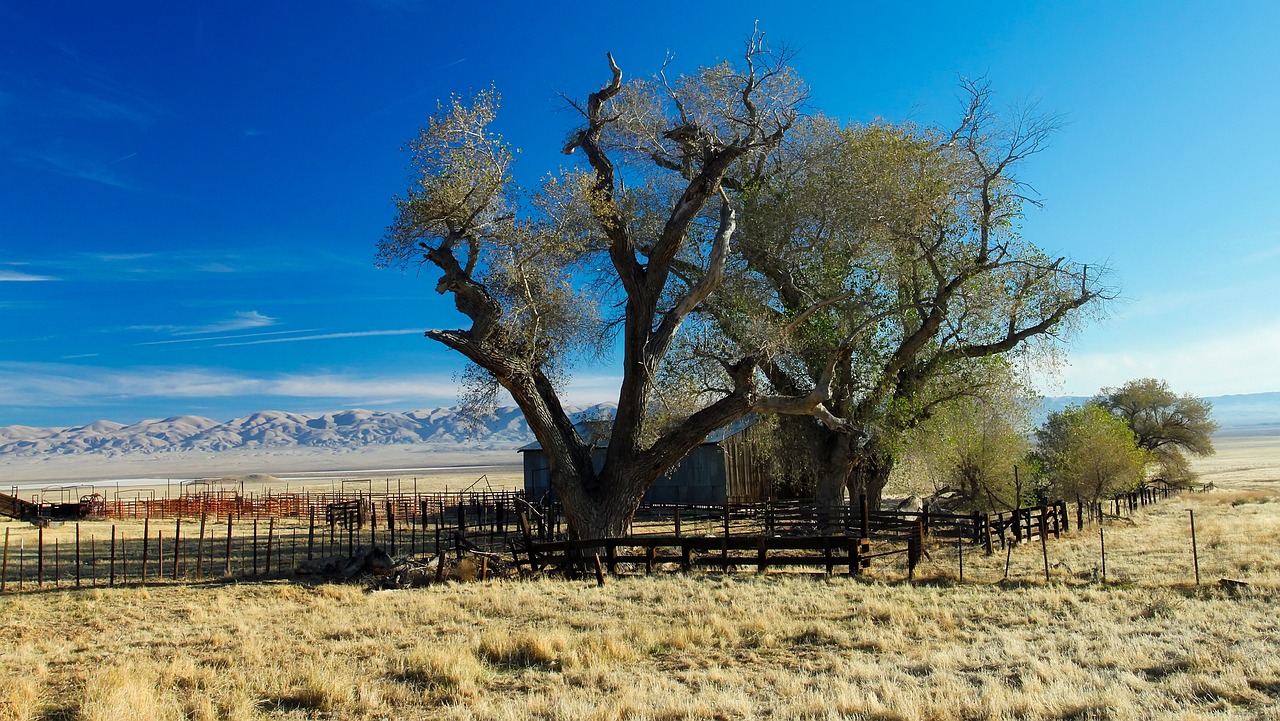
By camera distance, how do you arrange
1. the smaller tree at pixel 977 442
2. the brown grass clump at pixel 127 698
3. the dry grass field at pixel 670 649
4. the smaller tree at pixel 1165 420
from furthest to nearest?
the smaller tree at pixel 1165 420 < the smaller tree at pixel 977 442 < the dry grass field at pixel 670 649 < the brown grass clump at pixel 127 698

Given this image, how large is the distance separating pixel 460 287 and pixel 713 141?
7600 mm

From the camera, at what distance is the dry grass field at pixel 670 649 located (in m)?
7.69

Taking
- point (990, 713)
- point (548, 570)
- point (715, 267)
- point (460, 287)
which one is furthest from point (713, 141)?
point (990, 713)

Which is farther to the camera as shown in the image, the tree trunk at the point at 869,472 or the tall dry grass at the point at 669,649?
the tree trunk at the point at 869,472

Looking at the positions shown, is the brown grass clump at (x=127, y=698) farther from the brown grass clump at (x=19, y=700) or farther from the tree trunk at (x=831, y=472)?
the tree trunk at (x=831, y=472)

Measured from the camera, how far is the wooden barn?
1489 inches

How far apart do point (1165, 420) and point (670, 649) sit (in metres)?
57.7

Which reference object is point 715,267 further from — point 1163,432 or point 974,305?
point 1163,432

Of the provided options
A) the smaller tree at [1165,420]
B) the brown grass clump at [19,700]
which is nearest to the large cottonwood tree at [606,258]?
the brown grass clump at [19,700]

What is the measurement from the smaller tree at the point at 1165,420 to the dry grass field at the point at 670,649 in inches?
1700

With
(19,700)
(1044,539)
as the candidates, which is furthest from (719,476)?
(19,700)

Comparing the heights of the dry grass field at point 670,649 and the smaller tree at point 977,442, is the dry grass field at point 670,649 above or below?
below

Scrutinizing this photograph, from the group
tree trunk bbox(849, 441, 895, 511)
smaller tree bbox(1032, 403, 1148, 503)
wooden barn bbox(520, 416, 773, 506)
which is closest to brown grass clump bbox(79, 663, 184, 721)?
tree trunk bbox(849, 441, 895, 511)

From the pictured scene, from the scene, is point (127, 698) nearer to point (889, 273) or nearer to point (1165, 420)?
point (889, 273)
